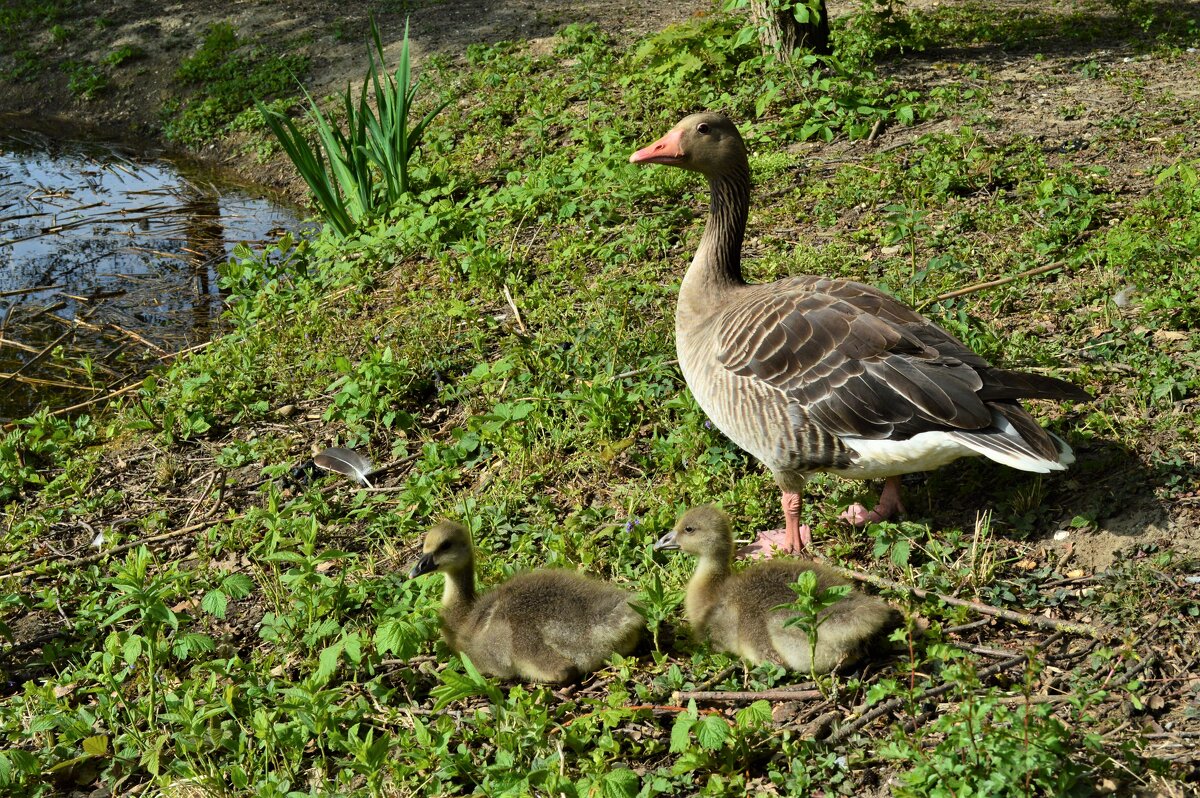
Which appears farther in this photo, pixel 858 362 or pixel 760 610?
pixel 858 362

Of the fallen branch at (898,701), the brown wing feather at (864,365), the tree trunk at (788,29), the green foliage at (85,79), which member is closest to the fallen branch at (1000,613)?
the fallen branch at (898,701)

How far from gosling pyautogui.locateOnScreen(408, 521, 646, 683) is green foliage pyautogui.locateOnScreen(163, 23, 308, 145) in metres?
9.60

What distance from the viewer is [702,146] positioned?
5367 millimetres

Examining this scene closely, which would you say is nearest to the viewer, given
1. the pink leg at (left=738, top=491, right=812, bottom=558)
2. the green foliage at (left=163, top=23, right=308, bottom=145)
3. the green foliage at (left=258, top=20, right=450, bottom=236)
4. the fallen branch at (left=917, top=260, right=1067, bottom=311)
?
the pink leg at (left=738, top=491, right=812, bottom=558)

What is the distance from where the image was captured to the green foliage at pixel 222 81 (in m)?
12.5

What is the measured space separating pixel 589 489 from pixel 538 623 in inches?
56.1

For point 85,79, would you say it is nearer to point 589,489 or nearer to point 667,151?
point 667,151

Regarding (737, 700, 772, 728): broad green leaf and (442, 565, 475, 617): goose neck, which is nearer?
(737, 700, 772, 728): broad green leaf

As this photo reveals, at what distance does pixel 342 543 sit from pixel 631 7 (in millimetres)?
9498

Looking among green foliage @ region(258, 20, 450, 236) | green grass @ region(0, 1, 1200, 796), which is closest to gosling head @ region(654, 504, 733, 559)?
green grass @ region(0, 1, 1200, 796)

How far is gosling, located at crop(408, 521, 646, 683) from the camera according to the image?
155 inches

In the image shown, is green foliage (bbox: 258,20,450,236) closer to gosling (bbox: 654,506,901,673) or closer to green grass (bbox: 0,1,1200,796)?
green grass (bbox: 0,1,1200,796)

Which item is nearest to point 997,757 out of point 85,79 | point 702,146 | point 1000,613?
point 1000,613

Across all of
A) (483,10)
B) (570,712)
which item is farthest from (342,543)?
(483,10)
